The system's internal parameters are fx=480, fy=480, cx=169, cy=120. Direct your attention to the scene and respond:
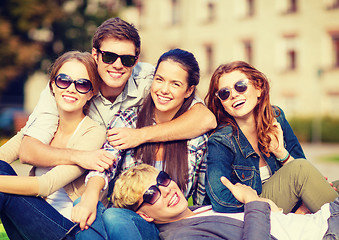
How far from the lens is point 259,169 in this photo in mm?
4160

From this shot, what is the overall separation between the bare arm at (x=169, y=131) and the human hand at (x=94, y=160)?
186mm

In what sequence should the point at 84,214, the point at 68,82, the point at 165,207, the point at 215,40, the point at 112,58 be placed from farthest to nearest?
the point at 215,40 → the point at 112,58 → the point at 68,82 → the point at 165,207 → the point at 84,214

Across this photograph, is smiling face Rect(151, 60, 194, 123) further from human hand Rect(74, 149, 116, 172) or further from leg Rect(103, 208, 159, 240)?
leg Rect(103, 208, 159, 240)

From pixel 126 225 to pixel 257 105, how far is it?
67.6 inches

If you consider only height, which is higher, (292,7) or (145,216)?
(292,7)

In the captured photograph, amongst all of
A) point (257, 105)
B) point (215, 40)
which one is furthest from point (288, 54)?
point (257, 105)

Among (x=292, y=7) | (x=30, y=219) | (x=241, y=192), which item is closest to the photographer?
(x=30, y=219)

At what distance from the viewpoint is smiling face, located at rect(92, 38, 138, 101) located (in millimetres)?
4109

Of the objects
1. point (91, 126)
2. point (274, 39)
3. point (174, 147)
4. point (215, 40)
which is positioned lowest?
point (174, 147)

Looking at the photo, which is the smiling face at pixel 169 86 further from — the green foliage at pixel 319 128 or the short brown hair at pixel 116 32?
the green foliage at pixel 319 128

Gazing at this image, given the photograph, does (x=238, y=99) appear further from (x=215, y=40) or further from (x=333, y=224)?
(x=215, y=40)

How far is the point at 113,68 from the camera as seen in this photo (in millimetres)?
4109

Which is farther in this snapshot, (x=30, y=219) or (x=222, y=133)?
(x=222, y=133)

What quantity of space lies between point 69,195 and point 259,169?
162 centimetres
